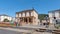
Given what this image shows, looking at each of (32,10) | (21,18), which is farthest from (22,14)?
(32,10)

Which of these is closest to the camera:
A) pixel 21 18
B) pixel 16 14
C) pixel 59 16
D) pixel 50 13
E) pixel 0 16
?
pixel 59 16

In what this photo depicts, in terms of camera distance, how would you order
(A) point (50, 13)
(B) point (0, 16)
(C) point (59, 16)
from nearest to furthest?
(C) point (59, 16) → (A) point (50, 13) → (B) point (0, 16)

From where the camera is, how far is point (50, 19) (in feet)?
176

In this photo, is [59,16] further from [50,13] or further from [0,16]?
[0,16]

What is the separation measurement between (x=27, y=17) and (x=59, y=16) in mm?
17316

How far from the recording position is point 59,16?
5100 centimetres

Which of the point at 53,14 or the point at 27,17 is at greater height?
the point at 53,14

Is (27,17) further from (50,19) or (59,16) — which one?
(59,16)

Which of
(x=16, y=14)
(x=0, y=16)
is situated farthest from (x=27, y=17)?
(x=0, y=16)

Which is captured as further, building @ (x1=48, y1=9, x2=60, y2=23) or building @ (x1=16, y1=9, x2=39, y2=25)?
building @ (x1=16, y1=9, x2=39, y2=25)

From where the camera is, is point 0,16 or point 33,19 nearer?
point 33,19

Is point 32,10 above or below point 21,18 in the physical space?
above

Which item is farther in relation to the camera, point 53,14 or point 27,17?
point 27,17

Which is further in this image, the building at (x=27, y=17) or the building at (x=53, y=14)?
the building at (x=27, y=17)
